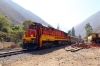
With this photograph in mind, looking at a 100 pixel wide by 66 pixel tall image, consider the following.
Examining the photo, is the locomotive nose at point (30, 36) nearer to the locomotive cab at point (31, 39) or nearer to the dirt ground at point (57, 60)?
the locomotive cab at point (31, 39)

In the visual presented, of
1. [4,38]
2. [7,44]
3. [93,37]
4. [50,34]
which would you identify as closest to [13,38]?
[4,38]

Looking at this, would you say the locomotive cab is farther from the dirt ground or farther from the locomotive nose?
the dirt ground

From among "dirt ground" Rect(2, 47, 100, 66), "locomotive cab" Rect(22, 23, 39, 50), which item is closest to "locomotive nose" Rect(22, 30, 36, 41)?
"locomotive cab" Rect(22, 23, 39, 50)

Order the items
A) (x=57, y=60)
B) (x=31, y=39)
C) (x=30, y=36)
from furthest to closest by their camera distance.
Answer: (x=30, y=36) → (x=31, y=39) → (x=57, y=60)

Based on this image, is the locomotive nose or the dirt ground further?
the locomotive nose

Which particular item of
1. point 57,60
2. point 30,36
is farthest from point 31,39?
point 57,60

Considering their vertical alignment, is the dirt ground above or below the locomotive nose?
below

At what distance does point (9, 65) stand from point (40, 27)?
11.1m

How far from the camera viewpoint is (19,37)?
38.6m

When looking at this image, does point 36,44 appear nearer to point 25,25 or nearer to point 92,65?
point 92,65

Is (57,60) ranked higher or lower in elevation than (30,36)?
lower

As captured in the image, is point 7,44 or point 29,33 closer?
point 29,33

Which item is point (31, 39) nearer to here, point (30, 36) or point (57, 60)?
point (30, 36)

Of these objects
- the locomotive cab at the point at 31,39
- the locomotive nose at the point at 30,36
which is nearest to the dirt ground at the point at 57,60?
the locomotive cab at the point at 31,39
